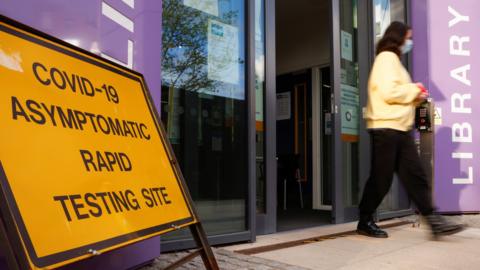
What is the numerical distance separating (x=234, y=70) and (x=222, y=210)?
1.08m

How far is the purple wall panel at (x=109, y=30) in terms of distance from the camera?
6.00ft

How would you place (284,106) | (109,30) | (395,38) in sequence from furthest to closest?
(284,106) < (395,38) < (109,30)

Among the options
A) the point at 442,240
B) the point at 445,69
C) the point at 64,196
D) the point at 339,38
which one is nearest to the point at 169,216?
the point at 64,196

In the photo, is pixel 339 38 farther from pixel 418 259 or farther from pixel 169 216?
pixel 169 216

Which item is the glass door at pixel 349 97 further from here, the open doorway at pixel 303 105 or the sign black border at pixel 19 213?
the sign black border at pixel 19 213

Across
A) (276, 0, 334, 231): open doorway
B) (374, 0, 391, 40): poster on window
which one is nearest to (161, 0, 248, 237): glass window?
(374, 0, 391, 40): poster on window

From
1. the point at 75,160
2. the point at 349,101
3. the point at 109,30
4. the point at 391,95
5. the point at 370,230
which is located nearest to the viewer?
the point at 75,160

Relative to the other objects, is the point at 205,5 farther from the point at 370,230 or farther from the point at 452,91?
the point at 452,91

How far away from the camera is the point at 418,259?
2.79m

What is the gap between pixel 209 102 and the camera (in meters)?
3.23

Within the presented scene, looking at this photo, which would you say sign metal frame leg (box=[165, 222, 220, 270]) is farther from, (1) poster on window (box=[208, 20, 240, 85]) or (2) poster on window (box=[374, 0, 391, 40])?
(2) poster on window (box=[374, 0, 391, 40])

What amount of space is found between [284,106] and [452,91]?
2.93 meters

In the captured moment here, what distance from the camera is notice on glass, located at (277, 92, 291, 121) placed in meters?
7.27

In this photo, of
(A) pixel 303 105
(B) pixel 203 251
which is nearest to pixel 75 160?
(B) pixel 203 251
